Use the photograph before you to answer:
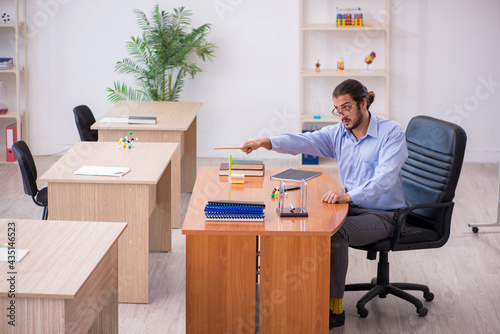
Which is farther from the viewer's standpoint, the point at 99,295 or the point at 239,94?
the point at 239,94

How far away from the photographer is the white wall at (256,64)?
7578mm

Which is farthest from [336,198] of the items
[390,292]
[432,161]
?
[390,292]

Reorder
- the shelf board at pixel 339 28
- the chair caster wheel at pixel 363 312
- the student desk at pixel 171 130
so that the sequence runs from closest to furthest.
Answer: the chair caster wheel at pixel 363 312 < the student desk at pixel 171 130 < the shelf board at pixel 339 28

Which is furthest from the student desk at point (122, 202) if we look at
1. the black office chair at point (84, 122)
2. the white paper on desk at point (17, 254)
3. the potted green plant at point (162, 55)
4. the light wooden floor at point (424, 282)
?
the potted green plant at point (162, 55)

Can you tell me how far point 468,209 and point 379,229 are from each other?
260cm

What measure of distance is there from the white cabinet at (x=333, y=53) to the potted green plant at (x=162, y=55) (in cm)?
111

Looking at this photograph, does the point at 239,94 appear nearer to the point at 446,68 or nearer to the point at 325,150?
the point at 446,68

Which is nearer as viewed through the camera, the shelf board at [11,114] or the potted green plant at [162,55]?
the potted green plant at [162,55]

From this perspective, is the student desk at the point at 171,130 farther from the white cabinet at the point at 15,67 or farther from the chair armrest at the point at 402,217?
the chair armrest at the point at 402,217

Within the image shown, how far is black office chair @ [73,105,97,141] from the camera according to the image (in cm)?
611

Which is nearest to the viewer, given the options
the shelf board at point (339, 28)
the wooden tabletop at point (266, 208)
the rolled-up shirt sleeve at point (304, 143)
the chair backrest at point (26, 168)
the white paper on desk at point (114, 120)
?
the wooden tabletop at point (266, 208)

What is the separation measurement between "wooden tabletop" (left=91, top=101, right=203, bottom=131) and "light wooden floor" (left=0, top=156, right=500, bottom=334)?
0.85 metres

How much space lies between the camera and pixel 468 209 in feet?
20.0

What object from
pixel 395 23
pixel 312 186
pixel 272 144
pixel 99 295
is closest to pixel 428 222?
pixel 312 186
